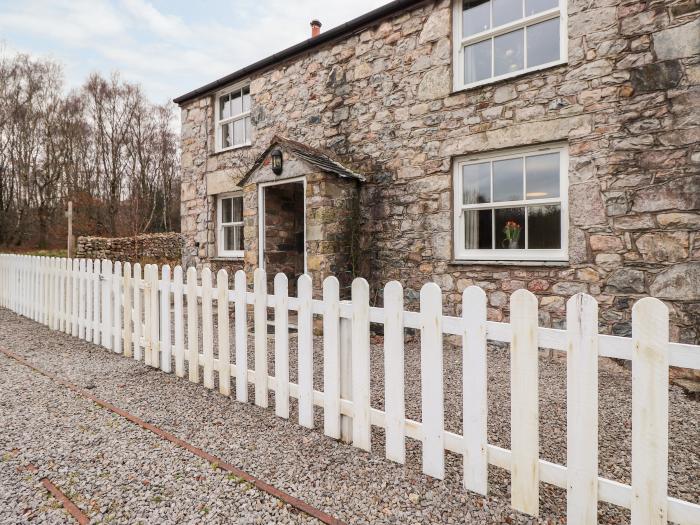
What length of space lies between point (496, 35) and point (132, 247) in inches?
727

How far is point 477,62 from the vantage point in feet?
19.1

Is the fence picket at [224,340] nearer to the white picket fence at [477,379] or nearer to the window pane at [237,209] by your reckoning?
the white picket fence at [477,379]

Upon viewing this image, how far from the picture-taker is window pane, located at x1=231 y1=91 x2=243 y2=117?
9.23 m

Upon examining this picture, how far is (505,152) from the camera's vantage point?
18.0 ft

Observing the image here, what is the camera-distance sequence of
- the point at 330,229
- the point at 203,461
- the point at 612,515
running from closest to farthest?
the point at 612,515
the point at 203,461
the point at 330,229

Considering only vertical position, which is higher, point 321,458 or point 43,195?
point 43,195

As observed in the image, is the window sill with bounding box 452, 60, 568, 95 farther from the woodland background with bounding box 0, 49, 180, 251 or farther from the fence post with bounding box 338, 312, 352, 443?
the woodland background with bounding box 0, 49, 180, 251

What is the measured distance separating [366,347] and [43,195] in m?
27.6

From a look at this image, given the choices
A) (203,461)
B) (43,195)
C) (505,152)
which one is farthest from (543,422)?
(43,195)

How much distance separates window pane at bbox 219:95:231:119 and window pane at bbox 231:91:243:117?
0.15 meters

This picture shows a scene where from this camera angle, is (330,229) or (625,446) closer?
(625,446)

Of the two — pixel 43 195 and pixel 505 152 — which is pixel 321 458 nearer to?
pixel 505 152

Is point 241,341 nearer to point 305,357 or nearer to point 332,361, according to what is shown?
point 305,357

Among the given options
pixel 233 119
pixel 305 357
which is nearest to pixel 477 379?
pixel 305 357
